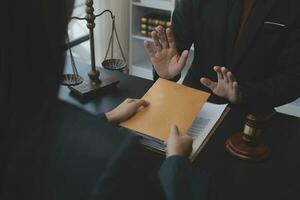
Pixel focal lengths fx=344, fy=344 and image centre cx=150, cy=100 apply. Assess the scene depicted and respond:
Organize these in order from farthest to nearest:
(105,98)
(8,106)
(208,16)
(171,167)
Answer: (208,16) → (105,98) → (171,167) → (8,106)

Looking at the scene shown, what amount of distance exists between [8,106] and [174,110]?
65 cm

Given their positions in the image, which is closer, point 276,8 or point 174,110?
point 174,110

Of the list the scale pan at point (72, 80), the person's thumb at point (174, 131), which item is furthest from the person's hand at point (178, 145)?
the scale pan at point (72, 80)

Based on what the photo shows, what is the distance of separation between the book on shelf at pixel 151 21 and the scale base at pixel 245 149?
1.77 meters

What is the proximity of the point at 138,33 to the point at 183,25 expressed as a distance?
1267 millimetres

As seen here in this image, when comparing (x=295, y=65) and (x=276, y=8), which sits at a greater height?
(x=276, y=8)

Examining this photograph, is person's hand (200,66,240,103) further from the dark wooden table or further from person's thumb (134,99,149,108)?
person's thumb (134,99,149,108)

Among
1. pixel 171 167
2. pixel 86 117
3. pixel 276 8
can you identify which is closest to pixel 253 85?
pixel 276 8

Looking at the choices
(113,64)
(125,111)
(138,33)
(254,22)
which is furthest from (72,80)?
(138,33)

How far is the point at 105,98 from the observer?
1.25 metres

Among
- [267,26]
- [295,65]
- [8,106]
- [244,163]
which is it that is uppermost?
[8,106]

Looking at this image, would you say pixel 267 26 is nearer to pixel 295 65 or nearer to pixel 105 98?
pixel 295 65

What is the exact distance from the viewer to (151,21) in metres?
2.68

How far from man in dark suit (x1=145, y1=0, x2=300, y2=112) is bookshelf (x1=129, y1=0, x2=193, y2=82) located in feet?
3.20
